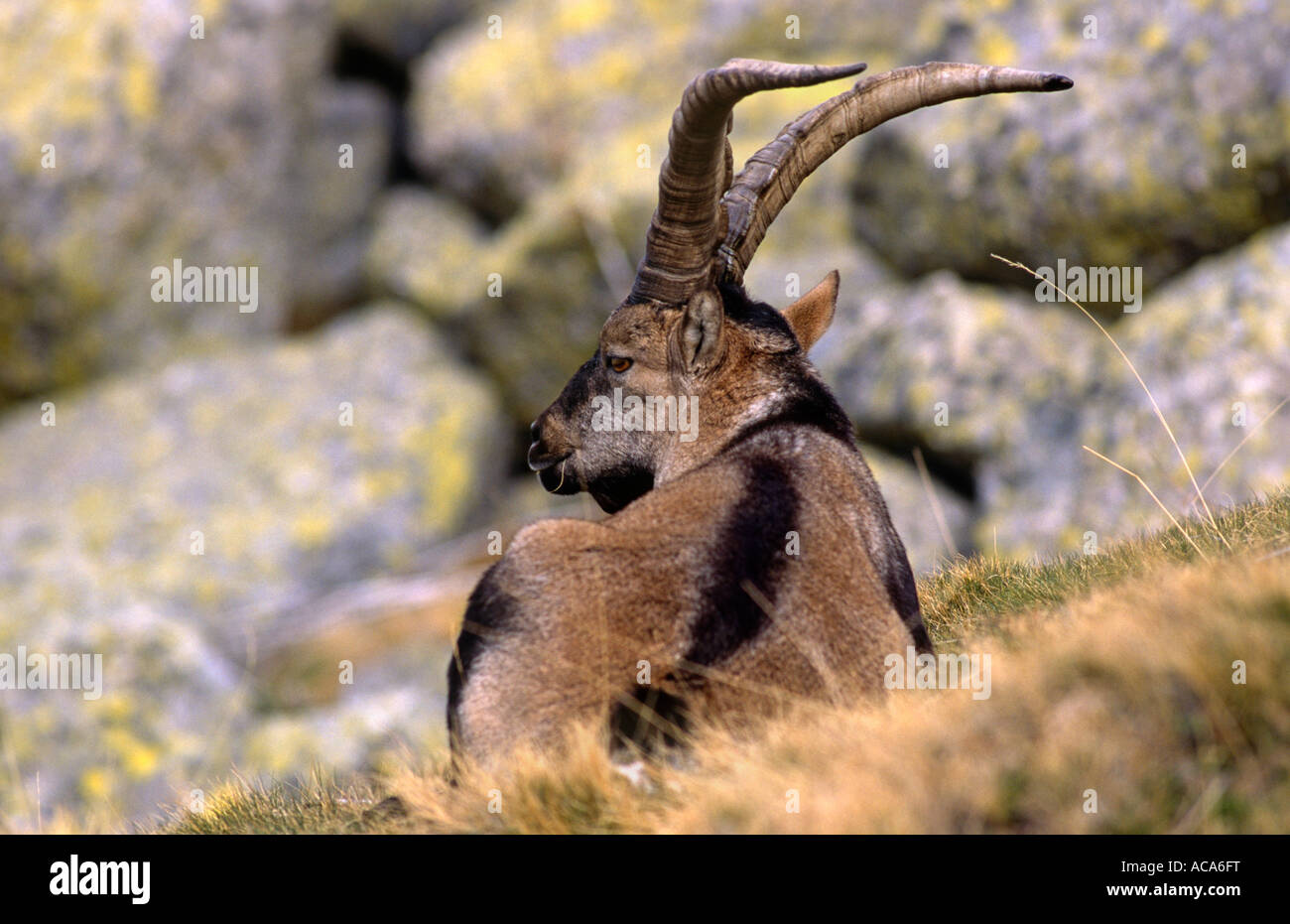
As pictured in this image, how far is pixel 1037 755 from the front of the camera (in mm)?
4129

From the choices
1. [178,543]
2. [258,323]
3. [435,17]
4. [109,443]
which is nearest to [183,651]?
[178,543]

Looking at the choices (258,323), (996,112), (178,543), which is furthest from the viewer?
(258,323)

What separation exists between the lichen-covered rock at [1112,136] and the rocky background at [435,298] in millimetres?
53

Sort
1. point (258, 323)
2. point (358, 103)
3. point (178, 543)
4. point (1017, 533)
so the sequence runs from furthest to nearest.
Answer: point (358, 103), point (258, 323), point (178, 543), point (1017, 533)

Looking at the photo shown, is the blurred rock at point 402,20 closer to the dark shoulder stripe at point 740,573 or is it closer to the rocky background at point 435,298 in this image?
the rocky background at point 435,298

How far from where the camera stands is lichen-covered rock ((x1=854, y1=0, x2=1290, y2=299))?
18.5 metres

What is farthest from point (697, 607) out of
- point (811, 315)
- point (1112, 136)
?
point (1112, 136)

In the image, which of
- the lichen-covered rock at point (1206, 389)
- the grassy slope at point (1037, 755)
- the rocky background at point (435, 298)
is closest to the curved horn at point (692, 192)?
the grassy slope at point (1037, 755)

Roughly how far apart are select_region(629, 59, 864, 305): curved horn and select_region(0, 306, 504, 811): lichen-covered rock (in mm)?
15159

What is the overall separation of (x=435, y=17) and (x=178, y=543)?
49.9ft

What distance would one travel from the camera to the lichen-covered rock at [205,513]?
21.1m

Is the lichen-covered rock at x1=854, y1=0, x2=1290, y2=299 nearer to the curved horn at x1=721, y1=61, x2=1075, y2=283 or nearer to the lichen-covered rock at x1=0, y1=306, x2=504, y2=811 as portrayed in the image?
the lichen-covered rock at x1=0, y1=306, x2=504, y2=811
